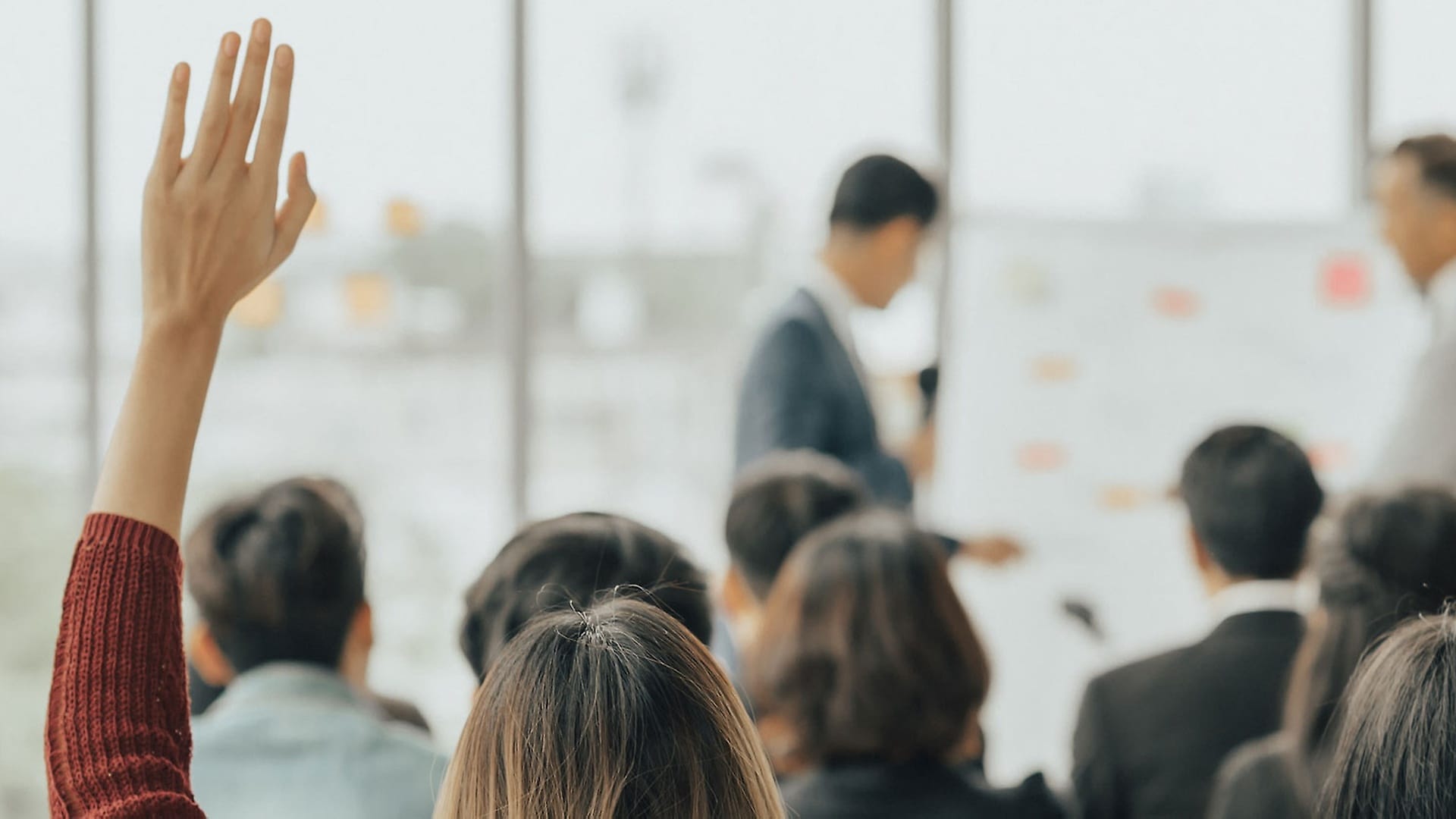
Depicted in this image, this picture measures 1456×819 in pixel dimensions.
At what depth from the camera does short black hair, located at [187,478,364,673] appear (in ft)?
5.49

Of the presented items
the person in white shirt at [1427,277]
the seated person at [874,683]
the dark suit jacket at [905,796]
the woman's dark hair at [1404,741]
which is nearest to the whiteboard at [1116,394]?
the person in white shirt at [1427,277]

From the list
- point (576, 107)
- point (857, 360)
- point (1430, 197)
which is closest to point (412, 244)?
point (576, 107)

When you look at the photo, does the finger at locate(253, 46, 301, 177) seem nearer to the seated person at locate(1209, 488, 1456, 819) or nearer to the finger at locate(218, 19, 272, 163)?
the finger at locate(218, 19, 272, 163)

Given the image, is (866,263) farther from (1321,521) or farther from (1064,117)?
(1064,117)

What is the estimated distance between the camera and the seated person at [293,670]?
1.48 m

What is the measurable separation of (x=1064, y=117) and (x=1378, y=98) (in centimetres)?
104

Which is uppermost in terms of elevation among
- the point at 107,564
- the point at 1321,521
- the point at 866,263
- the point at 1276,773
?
the point at 866,263

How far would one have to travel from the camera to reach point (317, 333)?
376cm

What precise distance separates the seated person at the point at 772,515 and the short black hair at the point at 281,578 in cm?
70

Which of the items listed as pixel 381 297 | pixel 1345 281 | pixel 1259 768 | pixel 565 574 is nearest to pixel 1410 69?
pixel 1345 281

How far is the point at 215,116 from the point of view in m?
0.75

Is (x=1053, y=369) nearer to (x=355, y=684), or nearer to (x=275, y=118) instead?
(x=355, y=684)

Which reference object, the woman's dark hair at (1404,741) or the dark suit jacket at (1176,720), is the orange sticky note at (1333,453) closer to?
the dark suit jacket at (1176,720)

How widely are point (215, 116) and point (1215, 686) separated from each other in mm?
1602
